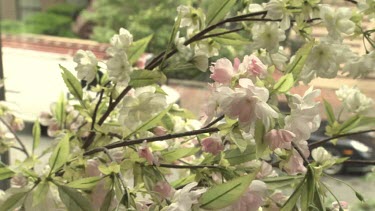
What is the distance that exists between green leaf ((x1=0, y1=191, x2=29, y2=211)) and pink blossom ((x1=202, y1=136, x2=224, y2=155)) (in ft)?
0.51

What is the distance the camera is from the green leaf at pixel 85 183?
18.8 inches

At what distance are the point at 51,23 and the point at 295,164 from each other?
3.01ft

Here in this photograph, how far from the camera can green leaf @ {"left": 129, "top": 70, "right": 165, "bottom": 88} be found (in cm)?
51

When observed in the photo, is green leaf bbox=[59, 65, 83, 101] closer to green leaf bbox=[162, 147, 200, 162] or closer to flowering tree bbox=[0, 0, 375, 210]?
flowering tree bbox=[0, 0, 375, 210]

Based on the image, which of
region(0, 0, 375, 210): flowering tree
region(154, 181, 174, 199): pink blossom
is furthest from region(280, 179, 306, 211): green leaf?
region(154, 181, 174, 199): pink blossom

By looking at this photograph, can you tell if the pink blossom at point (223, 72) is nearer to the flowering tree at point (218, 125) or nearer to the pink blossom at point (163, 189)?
the flowering tree at point (218, 125)

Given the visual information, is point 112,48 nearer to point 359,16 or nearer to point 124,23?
point 359,16

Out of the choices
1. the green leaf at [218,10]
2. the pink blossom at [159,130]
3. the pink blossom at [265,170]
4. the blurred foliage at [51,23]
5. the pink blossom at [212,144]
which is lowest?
the blurred foliage at [51,23]

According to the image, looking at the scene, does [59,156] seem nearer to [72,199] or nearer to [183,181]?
[72,199]

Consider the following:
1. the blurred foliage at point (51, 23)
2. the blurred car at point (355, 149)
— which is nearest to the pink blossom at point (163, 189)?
the blurred car at point (355, 149)

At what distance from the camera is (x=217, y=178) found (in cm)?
52

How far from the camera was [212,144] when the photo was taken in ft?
1.55

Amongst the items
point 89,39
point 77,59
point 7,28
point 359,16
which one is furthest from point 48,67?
point 359,16

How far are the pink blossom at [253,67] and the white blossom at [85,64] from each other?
145 millimetres
